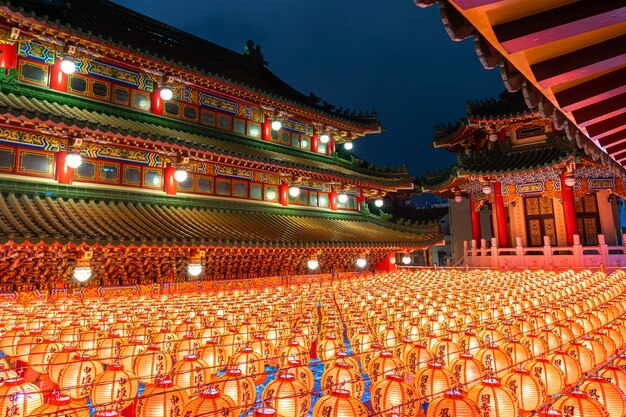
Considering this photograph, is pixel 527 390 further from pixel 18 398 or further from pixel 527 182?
pixel 527 182

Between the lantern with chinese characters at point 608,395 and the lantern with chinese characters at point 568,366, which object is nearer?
the lantern with chinese characters at point 608,395

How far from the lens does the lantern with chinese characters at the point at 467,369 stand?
4.71m

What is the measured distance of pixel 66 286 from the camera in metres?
10.1

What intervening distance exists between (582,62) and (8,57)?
12364mm

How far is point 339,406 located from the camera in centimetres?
360

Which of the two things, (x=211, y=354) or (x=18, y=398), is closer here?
(x=18, y=398)

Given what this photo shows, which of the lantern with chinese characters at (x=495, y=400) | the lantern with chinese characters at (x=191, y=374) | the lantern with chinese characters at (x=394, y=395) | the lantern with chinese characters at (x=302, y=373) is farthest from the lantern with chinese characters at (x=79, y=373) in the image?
the lantern with chinese characters at (x=495, y=400)

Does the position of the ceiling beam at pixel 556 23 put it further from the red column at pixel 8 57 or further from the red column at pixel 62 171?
the red column at pixel 8 57

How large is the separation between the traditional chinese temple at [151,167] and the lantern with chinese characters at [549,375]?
792 centimetres

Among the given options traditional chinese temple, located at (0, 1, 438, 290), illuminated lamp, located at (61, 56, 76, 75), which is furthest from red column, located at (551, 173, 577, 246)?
illuminated lamp, located at (61, 56, 76, 75)

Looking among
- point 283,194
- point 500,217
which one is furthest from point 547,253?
point 283,194

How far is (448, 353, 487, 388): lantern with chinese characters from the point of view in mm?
4711

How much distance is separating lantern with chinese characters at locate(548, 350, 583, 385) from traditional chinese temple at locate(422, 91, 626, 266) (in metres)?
14.4

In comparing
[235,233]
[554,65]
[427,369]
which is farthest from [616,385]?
[235,233]
